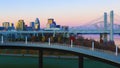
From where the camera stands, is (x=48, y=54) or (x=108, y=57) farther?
(x=48, y=54)

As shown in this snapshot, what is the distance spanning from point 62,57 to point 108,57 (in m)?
70.0

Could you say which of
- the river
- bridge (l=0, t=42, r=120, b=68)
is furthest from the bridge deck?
the river

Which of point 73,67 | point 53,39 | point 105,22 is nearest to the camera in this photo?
point 73,67

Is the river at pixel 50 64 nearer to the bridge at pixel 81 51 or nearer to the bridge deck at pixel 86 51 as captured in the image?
the bridge at pixel 81 51

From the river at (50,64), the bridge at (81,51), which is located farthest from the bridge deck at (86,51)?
the river at (50,64)

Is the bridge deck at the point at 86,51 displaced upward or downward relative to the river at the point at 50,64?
upward

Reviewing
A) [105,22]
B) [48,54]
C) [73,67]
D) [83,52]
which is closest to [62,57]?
[48,54]

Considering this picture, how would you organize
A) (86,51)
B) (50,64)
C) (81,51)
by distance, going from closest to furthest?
1. (86,51)
2. (81,51)
3. (50,64)

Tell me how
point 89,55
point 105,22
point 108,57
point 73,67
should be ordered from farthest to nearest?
point 105,22 → point 73,67 → point 89,55 → point 108,57

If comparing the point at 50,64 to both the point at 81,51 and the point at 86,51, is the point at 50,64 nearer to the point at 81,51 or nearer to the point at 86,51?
the point at 81,51

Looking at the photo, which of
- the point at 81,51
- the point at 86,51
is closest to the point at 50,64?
the point at 81,51

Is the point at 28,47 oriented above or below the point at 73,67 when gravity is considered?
above

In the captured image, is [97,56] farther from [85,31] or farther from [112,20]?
[85,31]

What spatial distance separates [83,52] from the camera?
1900 inches
